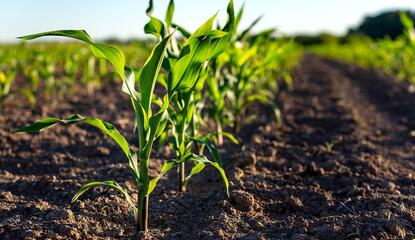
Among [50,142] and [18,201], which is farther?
[50,142]

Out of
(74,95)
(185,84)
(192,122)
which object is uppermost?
(185,84)

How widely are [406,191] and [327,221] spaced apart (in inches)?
33.6

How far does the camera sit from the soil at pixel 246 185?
227 cm

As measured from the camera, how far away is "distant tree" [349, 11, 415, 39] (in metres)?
39.9

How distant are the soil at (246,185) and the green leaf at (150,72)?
2.07 ft

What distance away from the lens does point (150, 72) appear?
198 centimetres

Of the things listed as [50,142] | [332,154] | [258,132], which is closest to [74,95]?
[50,142]

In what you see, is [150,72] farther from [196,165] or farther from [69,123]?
[196,165]

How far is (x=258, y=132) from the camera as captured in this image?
14.6 feet

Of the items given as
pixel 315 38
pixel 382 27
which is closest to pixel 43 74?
pixel 315 38

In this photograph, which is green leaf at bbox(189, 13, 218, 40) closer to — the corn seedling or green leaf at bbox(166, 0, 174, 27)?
the corn seedling

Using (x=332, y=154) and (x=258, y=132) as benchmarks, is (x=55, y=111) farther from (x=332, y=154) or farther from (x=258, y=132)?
(x=332, y=154)

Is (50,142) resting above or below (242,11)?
below

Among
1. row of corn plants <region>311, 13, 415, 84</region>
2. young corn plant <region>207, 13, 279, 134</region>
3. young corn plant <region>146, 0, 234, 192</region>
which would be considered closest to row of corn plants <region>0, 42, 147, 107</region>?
young corn plant <region>207, 13, 279, 134</region>
